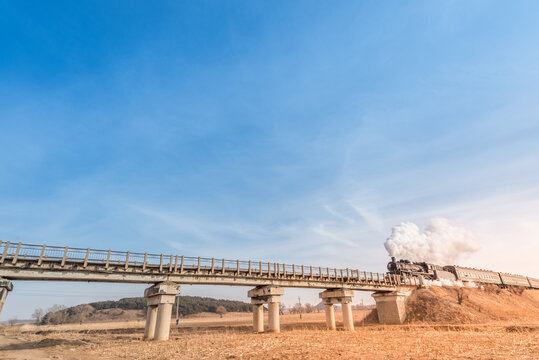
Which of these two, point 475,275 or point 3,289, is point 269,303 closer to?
point 3,289

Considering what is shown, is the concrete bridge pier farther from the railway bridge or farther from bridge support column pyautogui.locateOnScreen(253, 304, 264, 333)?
bridge support column pyautogui.locateOnScreen(253, 304, 264, 333)

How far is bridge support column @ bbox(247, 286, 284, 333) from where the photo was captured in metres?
31.8

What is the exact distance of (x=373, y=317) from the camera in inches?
1909

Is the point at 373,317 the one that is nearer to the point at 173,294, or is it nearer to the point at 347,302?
the point at 347,302

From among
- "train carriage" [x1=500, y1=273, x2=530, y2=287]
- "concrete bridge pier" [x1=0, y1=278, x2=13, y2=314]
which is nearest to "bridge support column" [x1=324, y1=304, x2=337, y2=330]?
"concrete bridge pier" [x1=0, y1=278, x2=13, y2=314]

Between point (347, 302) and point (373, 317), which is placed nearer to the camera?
point (347, 302)

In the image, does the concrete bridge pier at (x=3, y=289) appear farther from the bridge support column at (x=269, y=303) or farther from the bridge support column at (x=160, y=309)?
the bridge support column at (x=269, y=303)

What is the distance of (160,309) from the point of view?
1029 inches

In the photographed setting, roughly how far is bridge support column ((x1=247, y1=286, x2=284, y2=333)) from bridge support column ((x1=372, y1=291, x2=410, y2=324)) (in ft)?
71.6

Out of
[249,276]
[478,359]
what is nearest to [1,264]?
[249,276]

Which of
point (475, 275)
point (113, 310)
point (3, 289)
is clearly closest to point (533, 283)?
point (475, 275)

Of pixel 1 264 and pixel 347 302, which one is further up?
pixel 1 264

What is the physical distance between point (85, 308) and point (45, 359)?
125 meters

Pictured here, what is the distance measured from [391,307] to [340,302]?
12.2 metres
